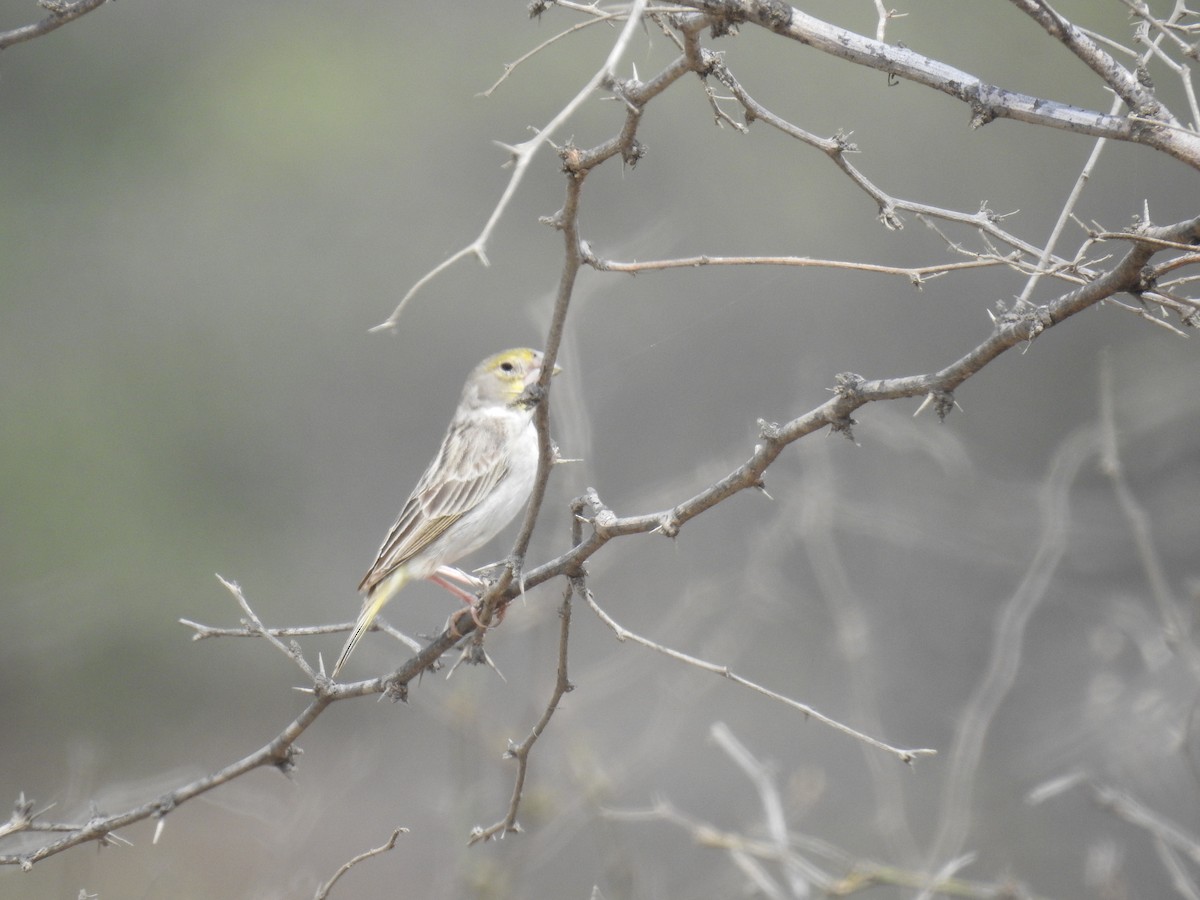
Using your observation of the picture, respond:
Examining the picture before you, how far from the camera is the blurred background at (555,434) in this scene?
795 centimetres

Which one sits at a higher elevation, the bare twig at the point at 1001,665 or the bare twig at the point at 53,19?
the bare twig at the point at 53,19

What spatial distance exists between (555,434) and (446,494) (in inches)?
78.9

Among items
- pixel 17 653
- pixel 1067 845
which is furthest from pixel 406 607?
pixel 1067 845

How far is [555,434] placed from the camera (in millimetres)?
6895

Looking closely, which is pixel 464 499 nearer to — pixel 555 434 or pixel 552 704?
pixel 555 434

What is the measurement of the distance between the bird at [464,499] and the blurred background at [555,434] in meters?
0.86

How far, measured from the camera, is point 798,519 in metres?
6.93

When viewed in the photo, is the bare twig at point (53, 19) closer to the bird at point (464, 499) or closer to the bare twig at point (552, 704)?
the bare twig at point (552, 704)

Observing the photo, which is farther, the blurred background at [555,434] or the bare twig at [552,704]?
the blurred background at [555,434]


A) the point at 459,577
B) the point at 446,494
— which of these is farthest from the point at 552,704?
the point at 446,494

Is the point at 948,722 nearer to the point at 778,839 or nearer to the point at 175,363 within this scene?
the point at 778,839

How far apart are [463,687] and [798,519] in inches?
91.2

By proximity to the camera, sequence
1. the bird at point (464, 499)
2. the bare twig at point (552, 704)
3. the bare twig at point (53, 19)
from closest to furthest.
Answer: the bare twig at point (53, 19) < the bare twig at point (552, 704) < the bird at point (464, 499)

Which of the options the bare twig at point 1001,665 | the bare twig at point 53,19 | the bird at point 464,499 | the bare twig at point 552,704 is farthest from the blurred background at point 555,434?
the bare twig at point 53,19
